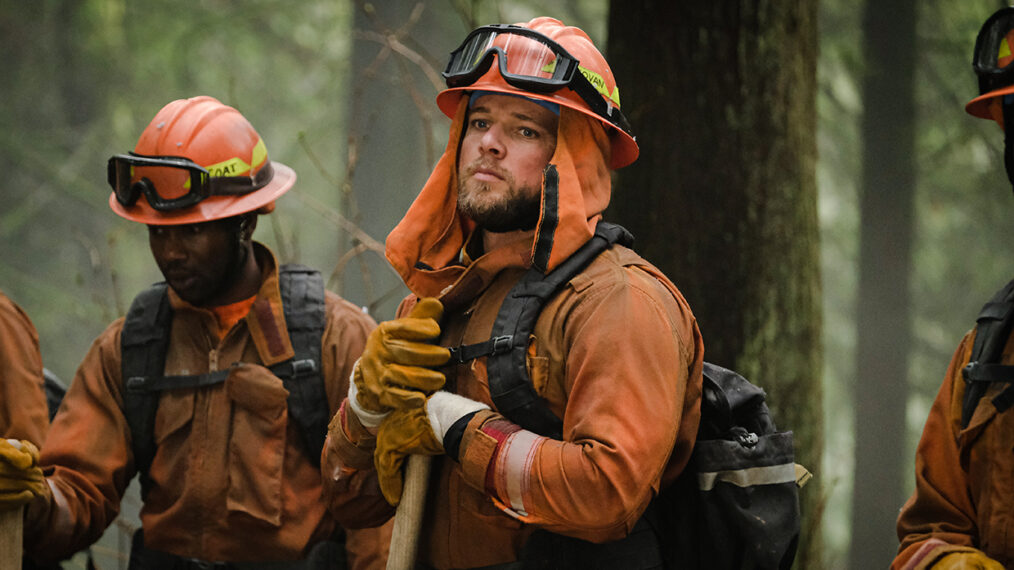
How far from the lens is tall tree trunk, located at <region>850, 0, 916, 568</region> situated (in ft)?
35.7

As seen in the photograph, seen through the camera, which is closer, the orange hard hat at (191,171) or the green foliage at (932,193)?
the orange hard hat at (191,171)

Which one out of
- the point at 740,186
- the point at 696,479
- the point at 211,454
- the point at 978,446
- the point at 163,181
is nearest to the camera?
the point at 696,479

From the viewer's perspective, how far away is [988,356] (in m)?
2.92

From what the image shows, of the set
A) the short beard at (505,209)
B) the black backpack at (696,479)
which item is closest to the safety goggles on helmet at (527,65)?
the short beard at (505,209)

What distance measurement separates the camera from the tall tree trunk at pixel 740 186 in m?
4.07

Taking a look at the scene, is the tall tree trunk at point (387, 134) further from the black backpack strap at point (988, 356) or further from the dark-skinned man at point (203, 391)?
the black backpack strap at point (988, 356)

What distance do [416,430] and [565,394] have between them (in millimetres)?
420

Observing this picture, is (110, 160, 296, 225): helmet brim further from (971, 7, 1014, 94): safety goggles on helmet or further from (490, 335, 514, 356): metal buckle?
(971, 7, 1014, 94): safety goggles on helmet

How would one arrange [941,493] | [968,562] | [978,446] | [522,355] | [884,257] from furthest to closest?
[884,257], [941,493], [978,446], [968,562], [522,355]

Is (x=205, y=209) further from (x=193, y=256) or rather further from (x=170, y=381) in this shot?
(x=170, y=381)

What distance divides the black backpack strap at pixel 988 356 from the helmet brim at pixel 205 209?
2.50 m

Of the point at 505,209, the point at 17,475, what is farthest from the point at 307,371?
the point at 505,209

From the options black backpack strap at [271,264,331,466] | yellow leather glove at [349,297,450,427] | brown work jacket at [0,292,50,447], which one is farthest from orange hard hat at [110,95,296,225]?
yellow leather glove at [349,297,450,427]

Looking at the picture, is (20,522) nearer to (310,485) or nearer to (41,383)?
(41,383)
